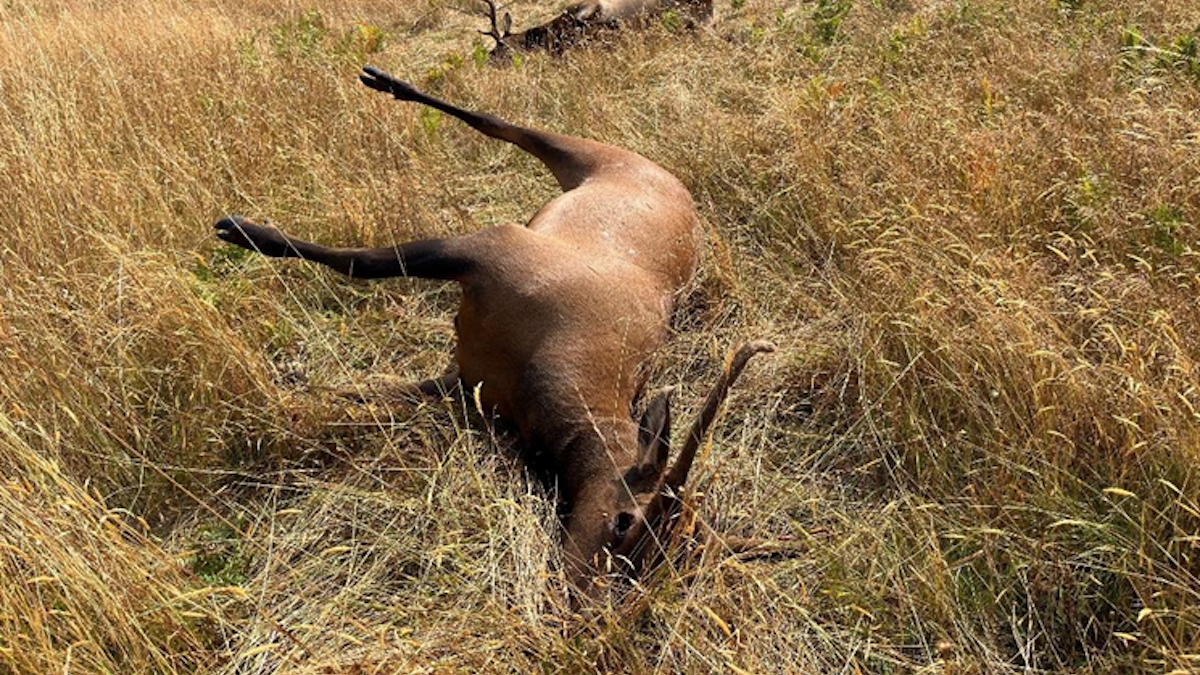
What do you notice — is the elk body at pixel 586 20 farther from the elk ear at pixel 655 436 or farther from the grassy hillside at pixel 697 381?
the elk ear at pixel 655 436

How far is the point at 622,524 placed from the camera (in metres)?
2.71

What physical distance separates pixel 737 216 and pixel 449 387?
2192 mm

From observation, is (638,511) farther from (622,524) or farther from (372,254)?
(372,254)

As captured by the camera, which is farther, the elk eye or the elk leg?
the elk leg

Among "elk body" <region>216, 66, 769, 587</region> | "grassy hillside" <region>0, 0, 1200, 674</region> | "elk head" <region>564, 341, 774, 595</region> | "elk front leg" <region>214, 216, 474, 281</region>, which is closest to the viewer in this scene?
"grassy hillside" <region>0, 0, 1200, 674</region>

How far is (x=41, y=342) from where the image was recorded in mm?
3223

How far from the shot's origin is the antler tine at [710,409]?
7.67ft

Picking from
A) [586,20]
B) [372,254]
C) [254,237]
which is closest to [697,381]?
[372,254]

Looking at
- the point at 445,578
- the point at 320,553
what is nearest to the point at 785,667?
the point at 445,578

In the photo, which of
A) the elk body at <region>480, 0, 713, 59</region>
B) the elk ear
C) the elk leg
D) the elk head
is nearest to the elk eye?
the elk head

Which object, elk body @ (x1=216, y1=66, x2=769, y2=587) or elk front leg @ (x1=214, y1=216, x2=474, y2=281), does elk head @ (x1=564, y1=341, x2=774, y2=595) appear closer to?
elk body @ (x1=216, y1=66, x2=769, y2=587)

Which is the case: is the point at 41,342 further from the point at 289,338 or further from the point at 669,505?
the point at 669,505

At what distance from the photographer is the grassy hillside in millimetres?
2482

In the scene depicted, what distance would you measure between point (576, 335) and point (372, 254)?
3.04ft
